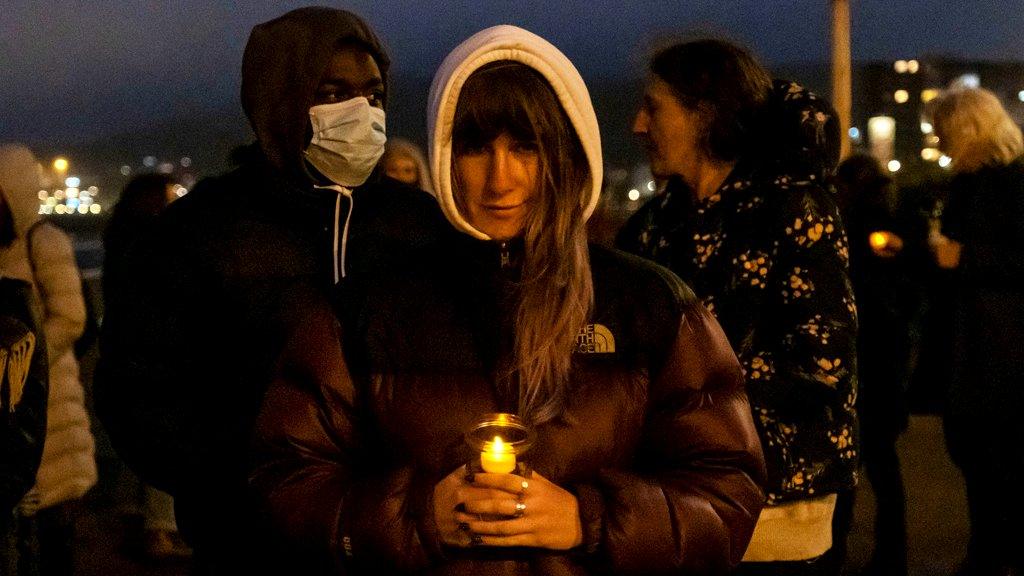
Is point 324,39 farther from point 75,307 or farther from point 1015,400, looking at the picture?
point 1015,400

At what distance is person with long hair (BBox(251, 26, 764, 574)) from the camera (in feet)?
5.93

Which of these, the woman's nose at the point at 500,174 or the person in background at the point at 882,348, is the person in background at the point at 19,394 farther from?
the person in background at the point at 882,348

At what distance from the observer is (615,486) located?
1826mm

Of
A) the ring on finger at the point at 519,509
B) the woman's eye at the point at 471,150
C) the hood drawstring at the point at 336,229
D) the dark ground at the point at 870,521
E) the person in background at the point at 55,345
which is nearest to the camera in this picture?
the ring on finger at the point at 519,509

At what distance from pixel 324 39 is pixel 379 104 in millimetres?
314

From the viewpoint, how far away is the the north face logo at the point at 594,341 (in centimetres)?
196

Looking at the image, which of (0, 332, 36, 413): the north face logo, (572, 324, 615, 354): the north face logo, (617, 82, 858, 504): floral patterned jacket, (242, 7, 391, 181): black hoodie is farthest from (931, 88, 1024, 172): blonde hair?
(0, 332, 36, 413): the north face logo

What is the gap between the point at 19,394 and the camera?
3178mm

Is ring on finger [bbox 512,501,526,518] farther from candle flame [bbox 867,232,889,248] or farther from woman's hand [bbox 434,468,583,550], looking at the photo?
candle flame [bbox 867,232,889,248]

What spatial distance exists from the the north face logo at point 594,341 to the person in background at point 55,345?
3.39 m

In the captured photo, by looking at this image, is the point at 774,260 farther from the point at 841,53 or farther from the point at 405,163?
the point at 841,53

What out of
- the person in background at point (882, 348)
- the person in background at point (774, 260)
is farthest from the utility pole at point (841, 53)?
the person in background at point (774, 260)

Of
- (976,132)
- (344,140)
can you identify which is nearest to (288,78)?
(344,140)

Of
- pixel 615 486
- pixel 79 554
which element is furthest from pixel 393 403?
pixel 79 554
